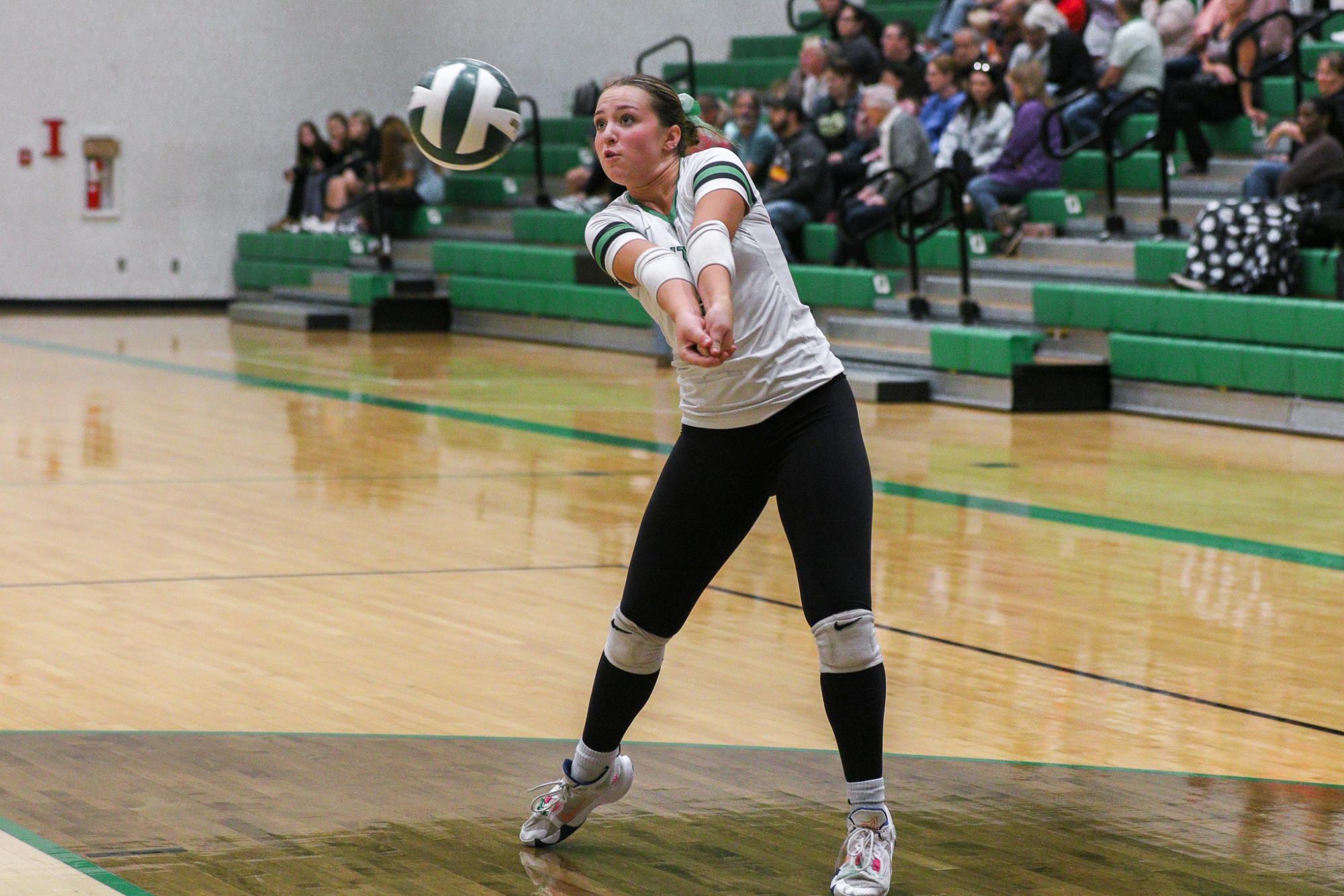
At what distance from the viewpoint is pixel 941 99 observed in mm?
15305

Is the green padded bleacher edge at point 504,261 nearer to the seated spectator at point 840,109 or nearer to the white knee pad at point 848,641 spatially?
the seated spectator at point 840,109

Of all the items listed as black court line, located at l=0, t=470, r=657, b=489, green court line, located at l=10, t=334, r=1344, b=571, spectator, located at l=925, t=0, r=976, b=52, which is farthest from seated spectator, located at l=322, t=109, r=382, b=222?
black court line, located at l=0, t=470, r=657, b=489

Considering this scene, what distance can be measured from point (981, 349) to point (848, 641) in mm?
9255

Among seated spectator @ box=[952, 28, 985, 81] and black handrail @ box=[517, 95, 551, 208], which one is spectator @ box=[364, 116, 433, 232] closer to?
black handrail @ box=[517, 95, 551, 208]

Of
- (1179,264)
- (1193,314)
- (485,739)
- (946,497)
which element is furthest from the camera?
(1179,264)

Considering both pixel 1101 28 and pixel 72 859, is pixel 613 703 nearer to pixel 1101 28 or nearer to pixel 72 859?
pixel 72 859

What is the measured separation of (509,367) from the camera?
14.9 meters

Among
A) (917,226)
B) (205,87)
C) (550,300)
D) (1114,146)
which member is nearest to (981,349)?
Result: (917,226)

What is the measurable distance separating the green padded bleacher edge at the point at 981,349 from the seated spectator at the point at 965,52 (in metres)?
2.98

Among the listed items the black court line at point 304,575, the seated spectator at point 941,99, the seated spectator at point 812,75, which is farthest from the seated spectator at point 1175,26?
the black court line at point 304,575

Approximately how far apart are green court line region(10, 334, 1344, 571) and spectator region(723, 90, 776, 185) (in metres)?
4.13

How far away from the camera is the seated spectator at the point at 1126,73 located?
14109 millimetres

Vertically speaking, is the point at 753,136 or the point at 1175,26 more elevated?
the point at 1175,26

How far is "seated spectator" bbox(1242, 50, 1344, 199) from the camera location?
476 inches
